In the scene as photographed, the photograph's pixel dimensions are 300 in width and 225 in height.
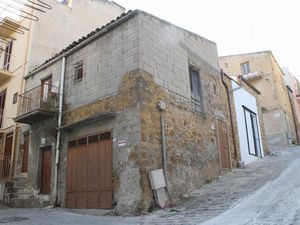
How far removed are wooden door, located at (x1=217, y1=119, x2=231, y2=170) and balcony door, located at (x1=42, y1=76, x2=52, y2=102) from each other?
6.81 meters

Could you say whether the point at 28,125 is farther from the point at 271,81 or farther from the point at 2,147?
the point at 271,81

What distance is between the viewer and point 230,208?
691 centimetres

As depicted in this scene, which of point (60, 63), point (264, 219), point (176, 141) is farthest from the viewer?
point (60, 63)

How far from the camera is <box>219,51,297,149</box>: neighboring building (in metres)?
24.4

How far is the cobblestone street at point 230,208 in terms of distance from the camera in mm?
5734

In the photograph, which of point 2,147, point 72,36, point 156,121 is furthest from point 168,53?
point 2,147

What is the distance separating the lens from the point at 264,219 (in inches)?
213

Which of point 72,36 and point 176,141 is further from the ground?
point 72,36

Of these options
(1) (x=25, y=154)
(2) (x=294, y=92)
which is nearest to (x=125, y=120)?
(1) (x=25, y=154)

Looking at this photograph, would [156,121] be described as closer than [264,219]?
No

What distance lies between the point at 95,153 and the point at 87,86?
240cm

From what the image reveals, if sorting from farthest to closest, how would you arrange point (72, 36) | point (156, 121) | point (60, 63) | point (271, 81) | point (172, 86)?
point (271, 81) < point (72, 36) < point (60, 63) < point (172, 86) < point (156, 121)

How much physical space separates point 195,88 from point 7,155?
8.77 metres

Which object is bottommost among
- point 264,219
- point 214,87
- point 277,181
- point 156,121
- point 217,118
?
point 264,219
